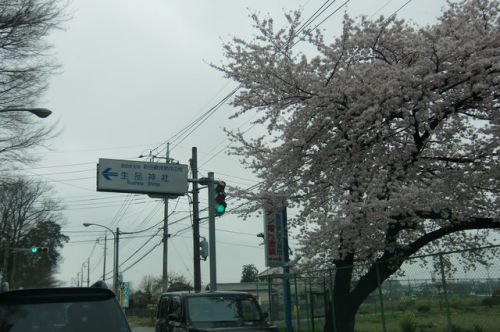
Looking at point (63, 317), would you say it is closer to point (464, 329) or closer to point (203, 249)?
point (464, 329)

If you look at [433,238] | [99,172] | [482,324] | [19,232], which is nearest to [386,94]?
[433,238]

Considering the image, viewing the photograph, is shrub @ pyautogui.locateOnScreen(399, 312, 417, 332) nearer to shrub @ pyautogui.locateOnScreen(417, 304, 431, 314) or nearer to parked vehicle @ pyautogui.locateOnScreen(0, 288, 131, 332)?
shrub @ pyautogui.locateOnScreen(417, 304, 431, 314)

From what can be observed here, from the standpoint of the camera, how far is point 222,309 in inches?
432

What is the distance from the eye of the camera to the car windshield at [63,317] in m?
5.58

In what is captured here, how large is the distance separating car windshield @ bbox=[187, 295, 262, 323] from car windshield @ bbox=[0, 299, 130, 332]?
4.83 m

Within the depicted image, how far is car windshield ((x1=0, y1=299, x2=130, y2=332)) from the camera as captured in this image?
5.58 metres

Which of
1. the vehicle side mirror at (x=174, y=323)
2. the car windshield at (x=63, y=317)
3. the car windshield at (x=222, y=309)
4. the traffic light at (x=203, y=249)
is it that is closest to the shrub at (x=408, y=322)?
the car windshield at (x=222, y=309)

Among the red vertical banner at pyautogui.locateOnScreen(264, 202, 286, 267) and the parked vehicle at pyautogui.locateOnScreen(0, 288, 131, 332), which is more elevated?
the red vertical banner at pyautogui.locateOnScreen(264, 202, 286, 267)

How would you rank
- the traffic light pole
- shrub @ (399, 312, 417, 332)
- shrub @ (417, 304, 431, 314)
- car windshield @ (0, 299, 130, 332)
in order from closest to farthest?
car windshield @ (0, 299, 130, 332)
shrub @ (417, 304, 431, 314)
shrub @ (399, 312, 417, 332)
the traffic light pole

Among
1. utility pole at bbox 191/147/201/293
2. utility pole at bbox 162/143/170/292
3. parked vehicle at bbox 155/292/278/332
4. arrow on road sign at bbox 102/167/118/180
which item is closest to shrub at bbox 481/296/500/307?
parked vehicle at bbox 155/292/278/332

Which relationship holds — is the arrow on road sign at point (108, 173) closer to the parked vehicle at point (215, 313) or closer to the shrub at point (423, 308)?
the parked vehicle at point (215, 313)

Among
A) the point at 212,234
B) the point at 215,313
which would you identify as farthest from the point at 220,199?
the point at 215,313

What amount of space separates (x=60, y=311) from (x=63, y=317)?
0.08 metres

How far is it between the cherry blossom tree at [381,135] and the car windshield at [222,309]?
2.23 metres
